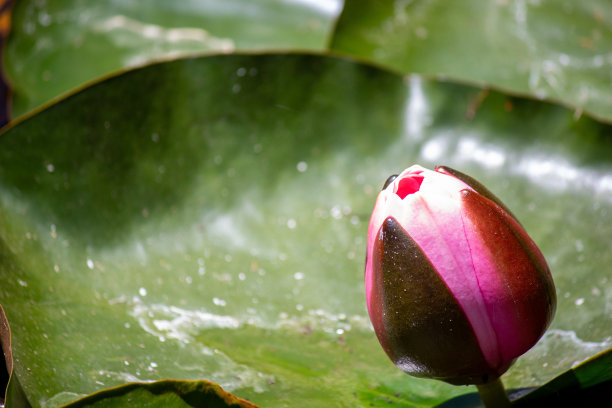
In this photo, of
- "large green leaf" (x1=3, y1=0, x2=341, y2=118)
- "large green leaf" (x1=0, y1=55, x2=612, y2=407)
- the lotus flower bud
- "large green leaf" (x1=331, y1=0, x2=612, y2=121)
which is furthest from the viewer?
"large green leaf" (x1=3, y1=0, x2=341, y2=118)

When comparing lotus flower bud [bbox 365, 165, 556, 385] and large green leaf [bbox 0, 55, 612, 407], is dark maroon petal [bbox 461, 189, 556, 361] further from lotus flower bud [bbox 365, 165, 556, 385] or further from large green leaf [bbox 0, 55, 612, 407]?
large green leaf [bbox 0, 55, 612, 407]

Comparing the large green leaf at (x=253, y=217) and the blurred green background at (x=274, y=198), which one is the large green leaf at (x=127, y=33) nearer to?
the blurred green background at (x=274, y=198)

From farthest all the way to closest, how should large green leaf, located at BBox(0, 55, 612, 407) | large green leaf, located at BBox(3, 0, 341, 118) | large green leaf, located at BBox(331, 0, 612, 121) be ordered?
large green leaf, located at BBox(3, 0, 341, 118), large green leaf, located at BBox(331, 0, 612, 121), large green leaf, located at BBox(0, 55, 612, 407)

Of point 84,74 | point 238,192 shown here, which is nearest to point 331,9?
point 84,74

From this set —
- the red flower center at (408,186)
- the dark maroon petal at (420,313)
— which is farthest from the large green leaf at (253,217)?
the red flower center at (408,186)

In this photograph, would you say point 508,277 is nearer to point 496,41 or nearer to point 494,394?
point 494,394

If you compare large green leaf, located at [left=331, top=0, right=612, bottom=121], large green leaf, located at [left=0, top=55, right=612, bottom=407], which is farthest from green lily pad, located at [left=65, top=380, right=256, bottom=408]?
large green leaf, located at [left=331, top=0, right=612, bottom=121]

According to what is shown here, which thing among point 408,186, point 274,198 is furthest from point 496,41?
point 408,186
